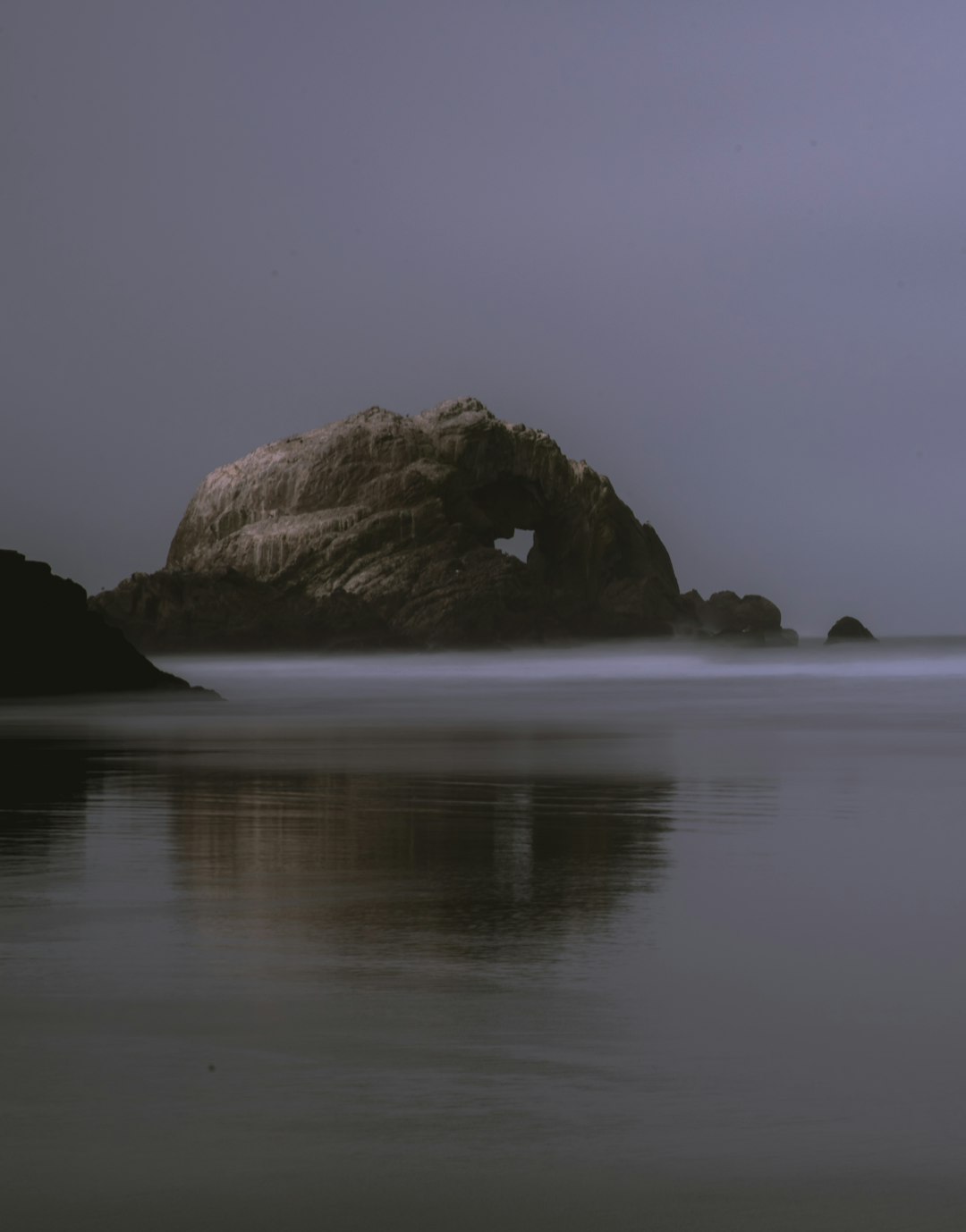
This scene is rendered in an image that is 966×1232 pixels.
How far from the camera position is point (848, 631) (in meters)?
167

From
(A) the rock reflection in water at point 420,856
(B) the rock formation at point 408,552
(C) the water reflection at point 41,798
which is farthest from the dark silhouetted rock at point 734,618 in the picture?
(A) the rock reflection in water at point 420,856

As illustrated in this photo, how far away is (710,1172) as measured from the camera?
4.04m

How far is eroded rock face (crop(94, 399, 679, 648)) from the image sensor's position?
13788 cm

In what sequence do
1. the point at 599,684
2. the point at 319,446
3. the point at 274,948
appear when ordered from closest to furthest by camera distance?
the point at 274,948 → the point at 599,684 → the point at 319,446

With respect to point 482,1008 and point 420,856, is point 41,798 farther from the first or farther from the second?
point 482,1008

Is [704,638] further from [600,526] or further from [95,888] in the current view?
[95,888]

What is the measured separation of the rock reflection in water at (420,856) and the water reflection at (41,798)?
2.57ft

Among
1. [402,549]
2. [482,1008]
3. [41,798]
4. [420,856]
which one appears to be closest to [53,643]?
[41,798]

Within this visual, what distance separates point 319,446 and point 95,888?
151774mm

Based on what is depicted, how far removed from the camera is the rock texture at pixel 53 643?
121 feet

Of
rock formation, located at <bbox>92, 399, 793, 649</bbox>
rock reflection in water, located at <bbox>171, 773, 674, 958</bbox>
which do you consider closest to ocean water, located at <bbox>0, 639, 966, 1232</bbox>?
rock reflection in water, located at <bbox>171, 773, 674, 958</bbox>

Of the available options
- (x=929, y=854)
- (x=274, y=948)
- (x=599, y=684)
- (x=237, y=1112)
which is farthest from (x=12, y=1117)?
(x=599, y=684)

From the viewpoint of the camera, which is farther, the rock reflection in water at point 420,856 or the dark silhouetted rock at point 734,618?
the dark silhouetted rock at point 734,618

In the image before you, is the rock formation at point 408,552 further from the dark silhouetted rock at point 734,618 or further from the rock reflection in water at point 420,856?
the rock reflection in water at point 420,856
